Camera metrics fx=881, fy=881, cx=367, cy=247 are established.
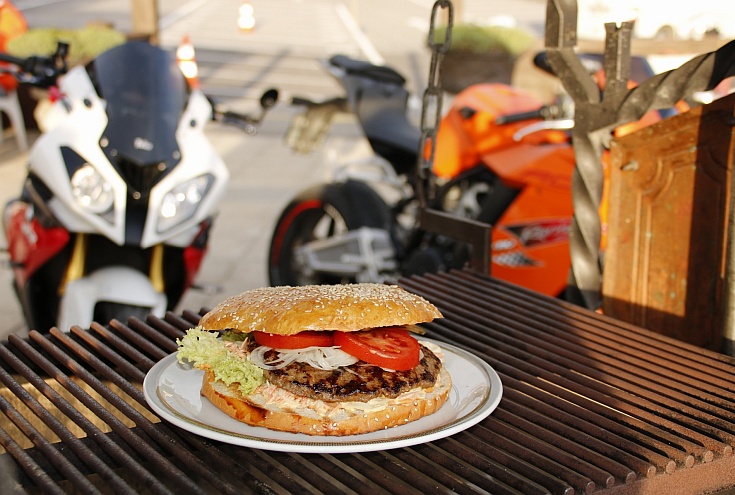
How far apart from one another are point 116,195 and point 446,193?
1.97 m

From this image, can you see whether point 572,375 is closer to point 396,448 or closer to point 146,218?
point 396,448

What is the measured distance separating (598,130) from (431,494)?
1789 millimetres

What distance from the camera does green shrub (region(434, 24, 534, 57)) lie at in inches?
404

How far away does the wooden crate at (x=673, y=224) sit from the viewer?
9.02ft

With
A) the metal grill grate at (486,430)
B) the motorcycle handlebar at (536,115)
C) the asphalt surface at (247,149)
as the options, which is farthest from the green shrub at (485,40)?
the metal grill grate at (486,430)

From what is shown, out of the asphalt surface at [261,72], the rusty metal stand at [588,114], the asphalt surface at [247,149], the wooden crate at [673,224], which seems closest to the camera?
the wooden crate at [673,224]

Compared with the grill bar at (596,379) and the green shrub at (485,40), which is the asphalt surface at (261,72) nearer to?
the green shrub at (485,40)

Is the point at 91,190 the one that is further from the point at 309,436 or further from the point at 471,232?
the point at 309,436

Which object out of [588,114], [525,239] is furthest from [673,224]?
[525,239]

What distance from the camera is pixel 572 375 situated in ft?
6.86

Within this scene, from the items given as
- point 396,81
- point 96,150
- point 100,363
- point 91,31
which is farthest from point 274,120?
point 100,363

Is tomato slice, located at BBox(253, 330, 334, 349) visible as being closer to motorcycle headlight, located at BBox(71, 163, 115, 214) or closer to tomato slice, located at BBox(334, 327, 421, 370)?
tomato slice, located at BBox(334, 327, 421, 370)

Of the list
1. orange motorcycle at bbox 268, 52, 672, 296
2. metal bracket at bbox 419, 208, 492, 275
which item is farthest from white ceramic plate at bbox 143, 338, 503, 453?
orange motorcycle at bbox 268, 52, 672, 296

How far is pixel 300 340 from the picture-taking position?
6.16 ft
